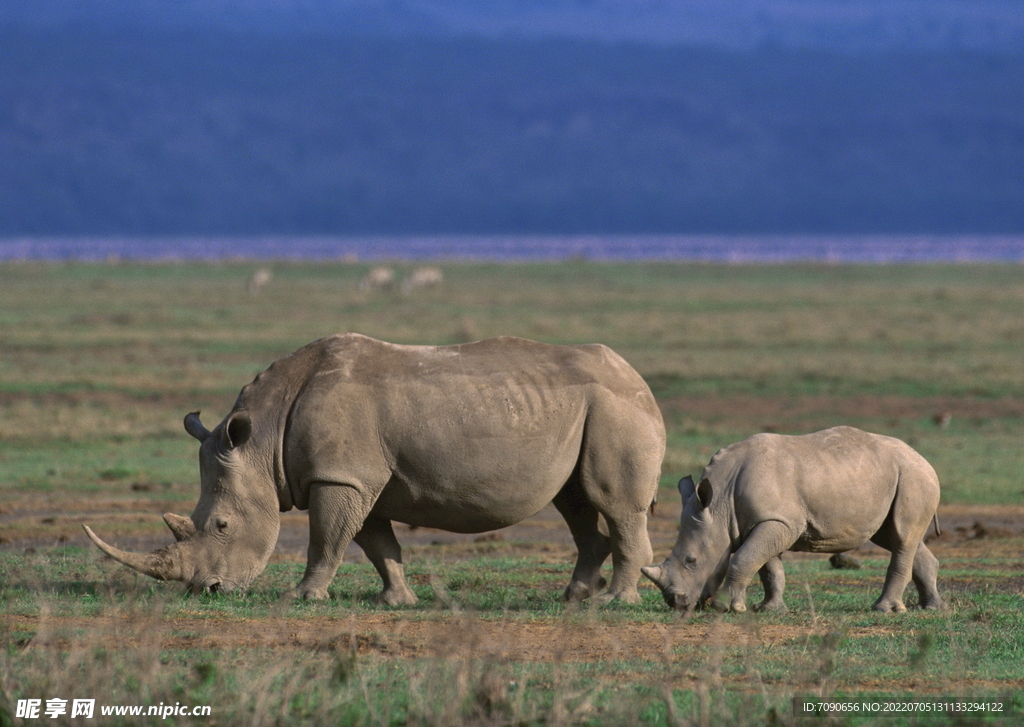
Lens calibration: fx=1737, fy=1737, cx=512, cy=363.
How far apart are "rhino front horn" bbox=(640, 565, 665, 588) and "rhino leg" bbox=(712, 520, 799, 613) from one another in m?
0.35

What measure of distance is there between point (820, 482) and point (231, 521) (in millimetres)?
3548

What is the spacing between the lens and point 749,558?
9.98 m

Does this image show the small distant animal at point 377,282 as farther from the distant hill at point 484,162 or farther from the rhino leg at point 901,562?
the distant hill at point 484,162

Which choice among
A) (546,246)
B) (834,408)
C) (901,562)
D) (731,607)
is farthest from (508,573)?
(546,246)

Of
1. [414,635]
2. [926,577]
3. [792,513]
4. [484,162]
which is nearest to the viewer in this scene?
[414,635]

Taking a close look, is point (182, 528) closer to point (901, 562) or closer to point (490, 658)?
point (490, 658)

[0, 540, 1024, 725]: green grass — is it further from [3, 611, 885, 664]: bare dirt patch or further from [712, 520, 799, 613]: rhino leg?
[712, 520, 799, 613]: rhino leg

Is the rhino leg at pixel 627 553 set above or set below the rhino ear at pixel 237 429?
below

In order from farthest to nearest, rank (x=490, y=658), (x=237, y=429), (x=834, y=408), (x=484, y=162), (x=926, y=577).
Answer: (x=484, y=162), (x=834, y=408), (x=926, y=577), (x=237, y=429), (x=490, y=658)

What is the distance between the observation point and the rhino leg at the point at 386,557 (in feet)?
34.9

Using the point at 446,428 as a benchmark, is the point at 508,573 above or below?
below

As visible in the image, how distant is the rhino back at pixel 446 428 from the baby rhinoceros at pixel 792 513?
86 cm

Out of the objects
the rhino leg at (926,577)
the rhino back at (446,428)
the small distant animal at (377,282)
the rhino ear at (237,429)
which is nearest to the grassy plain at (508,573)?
the rhino leg at (926,577)

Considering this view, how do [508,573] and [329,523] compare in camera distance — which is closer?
[329,523]
